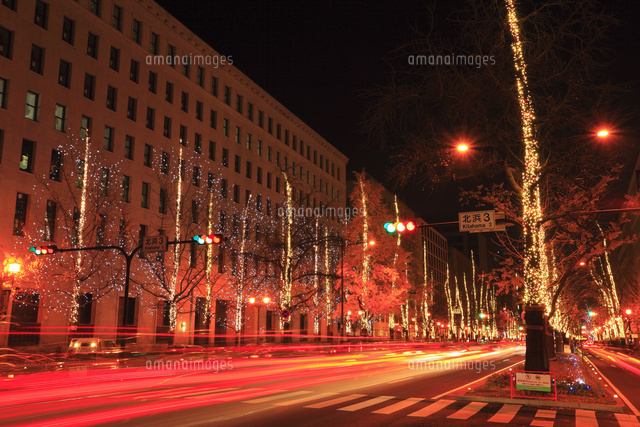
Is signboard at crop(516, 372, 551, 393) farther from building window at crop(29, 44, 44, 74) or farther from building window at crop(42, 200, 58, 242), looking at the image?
building window at crop(29, 44, 44, 74)

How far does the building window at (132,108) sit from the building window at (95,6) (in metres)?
6.84

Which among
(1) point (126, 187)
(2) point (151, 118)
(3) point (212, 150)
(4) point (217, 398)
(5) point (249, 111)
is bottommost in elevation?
(4) point (217, 398)

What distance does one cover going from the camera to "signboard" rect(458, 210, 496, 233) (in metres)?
16.7

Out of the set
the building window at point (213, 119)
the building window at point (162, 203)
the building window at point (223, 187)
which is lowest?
the building window at point (162, 203)

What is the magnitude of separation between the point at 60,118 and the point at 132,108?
301 inches

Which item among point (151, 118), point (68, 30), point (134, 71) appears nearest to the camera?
point (68, 30)

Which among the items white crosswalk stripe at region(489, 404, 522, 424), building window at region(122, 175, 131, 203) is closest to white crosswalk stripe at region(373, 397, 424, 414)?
white crosswalk stripe at region(489, 404, 522, 424)

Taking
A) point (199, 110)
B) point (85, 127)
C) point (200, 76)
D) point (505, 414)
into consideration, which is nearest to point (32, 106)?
point (85, 127)

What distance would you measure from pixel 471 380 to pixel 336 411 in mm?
11245

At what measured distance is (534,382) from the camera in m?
14.8

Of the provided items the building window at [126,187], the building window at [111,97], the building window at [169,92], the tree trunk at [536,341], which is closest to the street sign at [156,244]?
the tree trunk at [536,341]

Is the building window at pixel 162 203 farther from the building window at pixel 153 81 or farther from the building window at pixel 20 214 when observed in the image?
the building window at pixel 20 214

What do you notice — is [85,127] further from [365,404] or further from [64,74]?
[365,404]

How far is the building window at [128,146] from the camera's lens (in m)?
42.7
